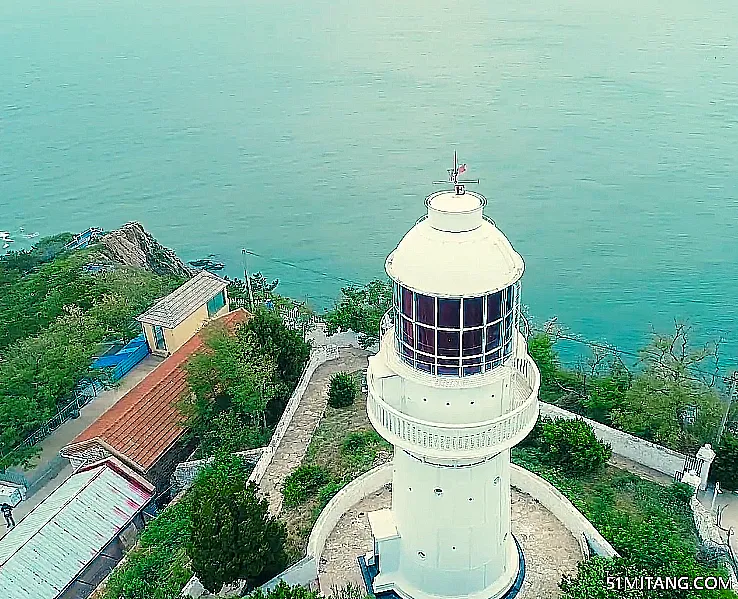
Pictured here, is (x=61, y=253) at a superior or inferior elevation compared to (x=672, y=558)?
inferior

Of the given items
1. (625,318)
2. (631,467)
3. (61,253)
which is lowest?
(625,318)

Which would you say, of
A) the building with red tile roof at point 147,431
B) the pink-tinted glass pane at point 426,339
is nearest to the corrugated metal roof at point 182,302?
the building with red tile roof at point 147,431

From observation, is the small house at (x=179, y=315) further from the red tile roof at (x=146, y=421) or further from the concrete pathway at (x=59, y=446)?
the red tile roof at (x=146, y=421)

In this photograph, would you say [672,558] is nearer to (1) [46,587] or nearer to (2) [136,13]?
(1) [46,587]

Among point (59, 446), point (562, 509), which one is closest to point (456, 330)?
point (562, 509)

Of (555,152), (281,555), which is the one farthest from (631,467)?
(555,152)
